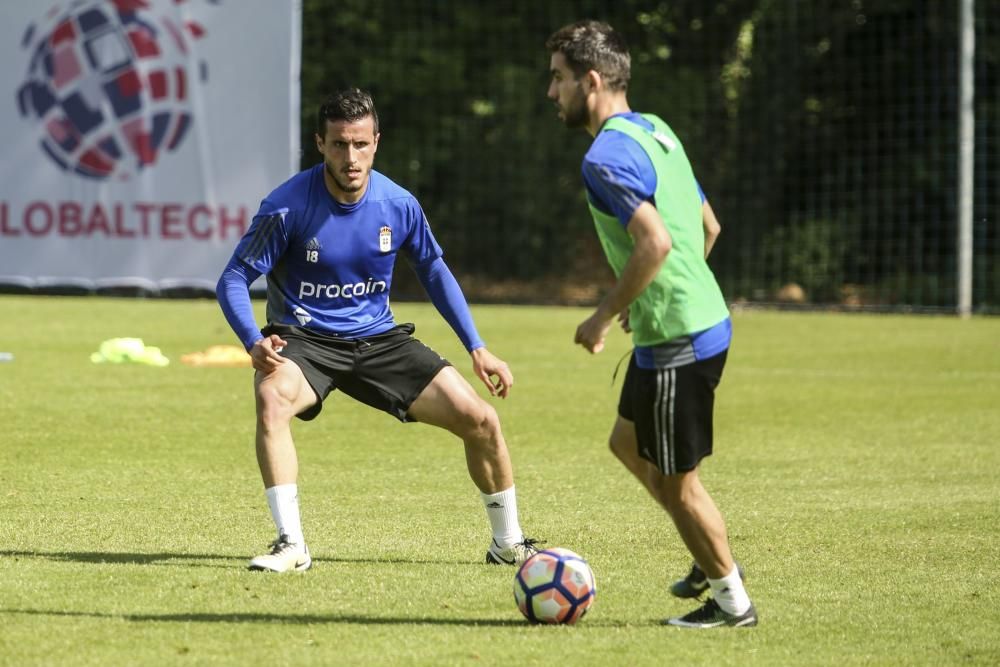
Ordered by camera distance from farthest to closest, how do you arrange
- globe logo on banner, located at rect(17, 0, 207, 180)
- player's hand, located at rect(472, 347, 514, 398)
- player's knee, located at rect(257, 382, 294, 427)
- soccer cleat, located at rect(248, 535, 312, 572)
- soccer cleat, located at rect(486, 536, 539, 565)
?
1. globe logo on banner, located at rect(17, 0, 207, 180)
2. soccer cleat, located at rect(486, 536, 539, 565)
3. player's hand, located at rect(472, 347, 514, 398)
4. player's knee, located at rect(257, 382, 294, 427)
5. soccer cleat, located at rect(248, 535, 312, 572)

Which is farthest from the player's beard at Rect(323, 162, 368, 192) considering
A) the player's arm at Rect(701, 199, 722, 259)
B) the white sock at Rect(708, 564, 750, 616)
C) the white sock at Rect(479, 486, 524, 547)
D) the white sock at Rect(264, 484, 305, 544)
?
the white sock at Rect(708, 564, 750, 616)

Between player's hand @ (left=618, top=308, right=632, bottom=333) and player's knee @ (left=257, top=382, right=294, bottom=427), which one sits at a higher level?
player's hand @ (left=618, top=308, right=632, bottom=333)

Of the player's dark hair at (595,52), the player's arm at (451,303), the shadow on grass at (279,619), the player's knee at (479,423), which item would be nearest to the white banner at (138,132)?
the player's arm at (451,303)

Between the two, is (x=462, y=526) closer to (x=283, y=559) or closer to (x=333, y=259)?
(x=283, y=559)

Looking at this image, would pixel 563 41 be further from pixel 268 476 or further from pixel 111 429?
pixel 111 429

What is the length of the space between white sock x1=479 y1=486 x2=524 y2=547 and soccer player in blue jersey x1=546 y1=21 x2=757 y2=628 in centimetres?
130

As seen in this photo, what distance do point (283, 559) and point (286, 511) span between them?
0.19 meters

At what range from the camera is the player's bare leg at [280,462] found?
6320 mm

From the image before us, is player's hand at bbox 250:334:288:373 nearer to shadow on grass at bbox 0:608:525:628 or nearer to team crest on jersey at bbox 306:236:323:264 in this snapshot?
team crest on jersey at bbox 306:236:323:264

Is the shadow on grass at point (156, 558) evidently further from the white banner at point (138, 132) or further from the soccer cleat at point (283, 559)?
the white banner at point (138, 132)

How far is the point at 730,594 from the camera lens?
5.43 meters

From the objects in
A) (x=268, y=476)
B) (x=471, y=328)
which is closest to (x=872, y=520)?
(x=471, y=328)

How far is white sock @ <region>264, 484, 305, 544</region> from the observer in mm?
6344

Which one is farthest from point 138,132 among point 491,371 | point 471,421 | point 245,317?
point 491,371
